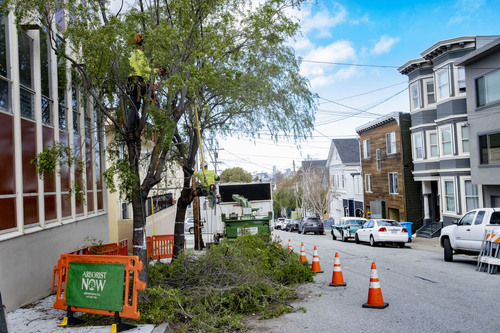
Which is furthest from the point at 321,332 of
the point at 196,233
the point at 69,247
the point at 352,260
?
the point at 196,233

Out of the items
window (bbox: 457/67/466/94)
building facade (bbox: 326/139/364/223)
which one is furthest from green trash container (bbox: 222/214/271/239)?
building facade (bbox: 326/139/364/223)

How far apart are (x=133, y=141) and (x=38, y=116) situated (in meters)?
3.04

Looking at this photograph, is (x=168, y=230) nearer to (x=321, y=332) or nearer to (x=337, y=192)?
(x=321, y=332)

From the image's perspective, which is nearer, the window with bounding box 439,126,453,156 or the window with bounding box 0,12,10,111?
the window with bounding box 0,12,10,111

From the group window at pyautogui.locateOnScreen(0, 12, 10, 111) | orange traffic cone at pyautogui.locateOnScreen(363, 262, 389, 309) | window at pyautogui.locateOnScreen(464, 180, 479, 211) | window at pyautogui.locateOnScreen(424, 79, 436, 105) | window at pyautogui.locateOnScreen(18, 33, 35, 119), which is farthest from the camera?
window at pyautogui.locateOnScreen(424, 79, 436, 105)

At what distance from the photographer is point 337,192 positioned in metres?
48.3

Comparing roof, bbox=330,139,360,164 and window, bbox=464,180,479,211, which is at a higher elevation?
roof, bbox=330,139,360,164

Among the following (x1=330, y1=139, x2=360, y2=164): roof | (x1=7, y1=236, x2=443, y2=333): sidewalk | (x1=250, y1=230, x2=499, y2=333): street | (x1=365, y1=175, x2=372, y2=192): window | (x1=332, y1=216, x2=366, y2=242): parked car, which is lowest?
(x1=332, y1=216, x2=366, y2=242): parked car

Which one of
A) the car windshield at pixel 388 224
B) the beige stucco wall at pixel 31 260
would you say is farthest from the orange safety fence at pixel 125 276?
the car windshield at pixel 388 224

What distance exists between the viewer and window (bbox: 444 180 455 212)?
82.6ft

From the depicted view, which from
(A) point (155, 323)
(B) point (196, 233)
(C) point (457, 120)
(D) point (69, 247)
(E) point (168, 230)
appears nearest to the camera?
(A) point (155, 323)

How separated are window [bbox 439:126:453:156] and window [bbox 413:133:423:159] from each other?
291cm

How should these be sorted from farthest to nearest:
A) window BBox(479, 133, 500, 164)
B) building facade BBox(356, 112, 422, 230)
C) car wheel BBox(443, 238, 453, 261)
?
building facade BBox(356, 112, 422, 230), window BBox(479, 133, 500, 164), car wheel BBox(443, 238, 453, 261)

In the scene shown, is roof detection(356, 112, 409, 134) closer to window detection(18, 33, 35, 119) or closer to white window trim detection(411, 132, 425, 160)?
white window trim detection(411, 132, 425, 160)
